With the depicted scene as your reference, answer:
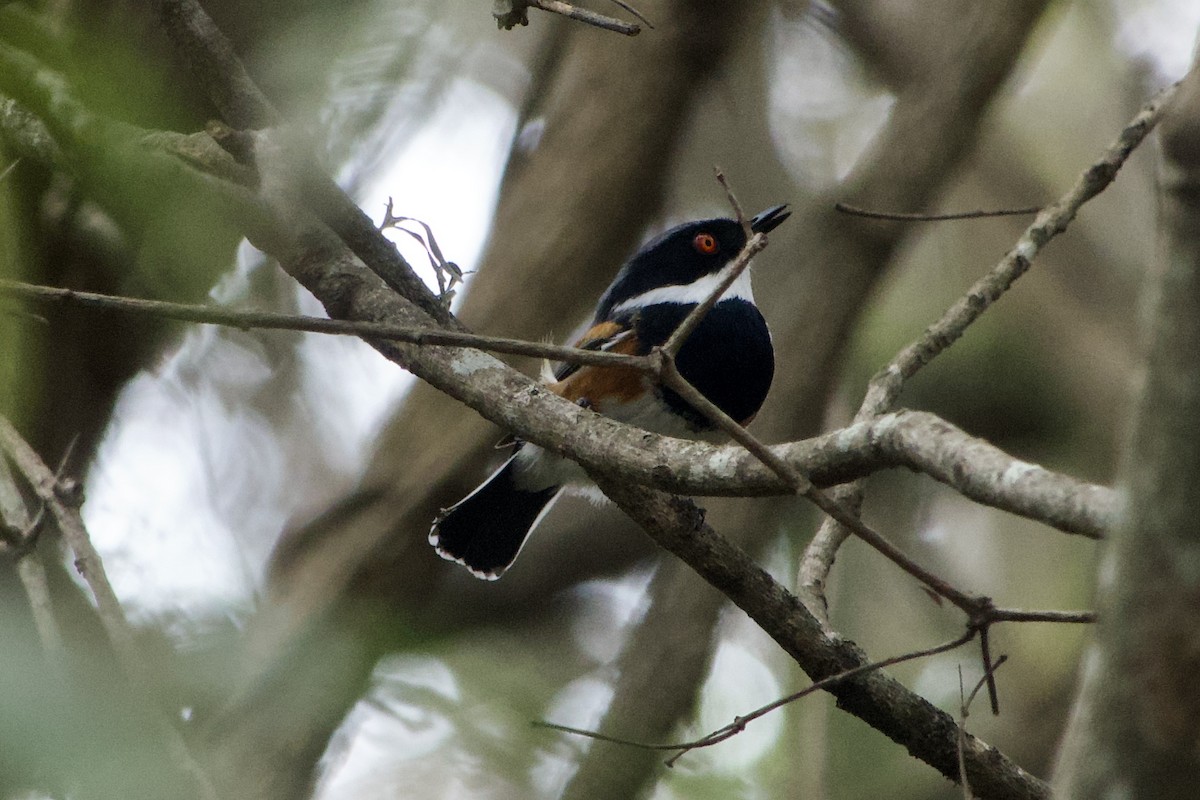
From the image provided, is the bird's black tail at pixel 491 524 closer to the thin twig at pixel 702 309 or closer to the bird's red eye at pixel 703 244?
the bird's red eye at pixel 703 244

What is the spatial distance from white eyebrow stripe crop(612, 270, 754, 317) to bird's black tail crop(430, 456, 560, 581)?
28.6 inches

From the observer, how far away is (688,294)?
453 centimetres

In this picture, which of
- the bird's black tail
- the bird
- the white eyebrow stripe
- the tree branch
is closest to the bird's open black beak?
the bird

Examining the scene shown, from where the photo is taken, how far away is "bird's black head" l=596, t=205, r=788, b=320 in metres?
4.66

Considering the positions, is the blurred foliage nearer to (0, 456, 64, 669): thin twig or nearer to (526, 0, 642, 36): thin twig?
(0, 456, 64, 669): thin twig

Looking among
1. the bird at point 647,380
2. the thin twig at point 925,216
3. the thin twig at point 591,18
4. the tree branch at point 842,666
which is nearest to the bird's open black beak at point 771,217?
the bird at point 647,380

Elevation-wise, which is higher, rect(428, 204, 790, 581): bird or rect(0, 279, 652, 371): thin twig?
rect(428, 204, 790, 581): bird

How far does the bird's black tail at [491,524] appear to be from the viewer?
14.4 ft

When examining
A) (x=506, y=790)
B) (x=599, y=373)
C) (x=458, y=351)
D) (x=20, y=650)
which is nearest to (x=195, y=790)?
(x=20, y=650)

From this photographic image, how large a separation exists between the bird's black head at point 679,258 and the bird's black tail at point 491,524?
780 millimetres

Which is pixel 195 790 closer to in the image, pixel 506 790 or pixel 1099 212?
pixel 506 790

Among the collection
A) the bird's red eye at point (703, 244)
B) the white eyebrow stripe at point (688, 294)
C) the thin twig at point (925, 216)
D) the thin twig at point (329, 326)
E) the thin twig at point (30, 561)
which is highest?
the bird's red eye at point (703, 244)

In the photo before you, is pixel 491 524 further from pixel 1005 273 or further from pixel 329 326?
pixel 329 326

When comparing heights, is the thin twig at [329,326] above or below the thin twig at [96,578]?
above
